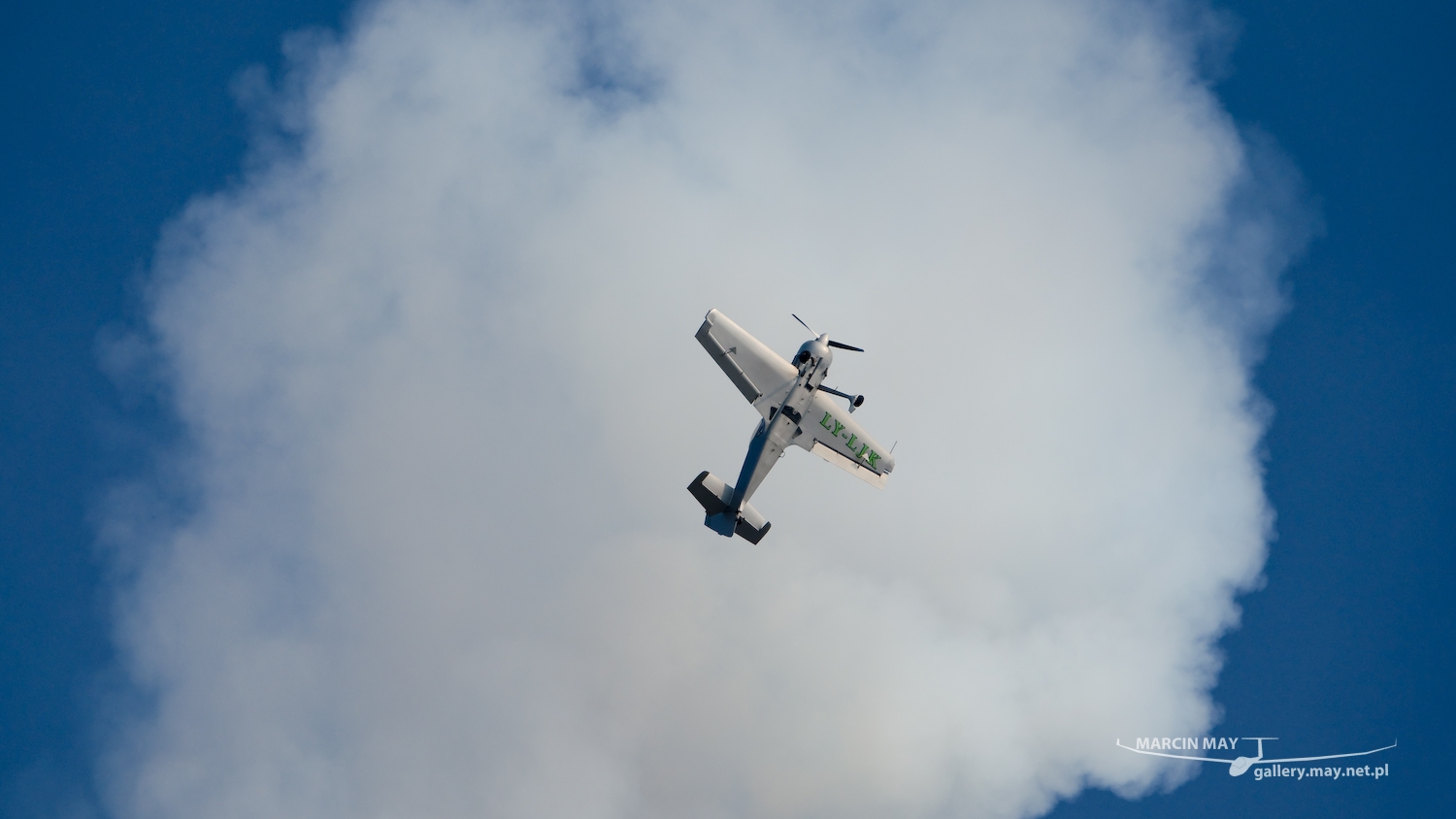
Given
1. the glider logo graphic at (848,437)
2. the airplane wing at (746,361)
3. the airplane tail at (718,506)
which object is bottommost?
the airplane tail at (718,506)

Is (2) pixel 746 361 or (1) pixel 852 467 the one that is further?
(1) pixel 852 467

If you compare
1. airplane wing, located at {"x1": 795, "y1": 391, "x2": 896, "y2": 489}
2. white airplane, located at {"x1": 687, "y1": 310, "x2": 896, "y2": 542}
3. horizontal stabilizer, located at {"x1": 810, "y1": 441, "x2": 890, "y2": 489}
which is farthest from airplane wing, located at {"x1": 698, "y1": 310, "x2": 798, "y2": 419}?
horizontal stabilizer, located at {"x1": 810, "y1": 441, "x2": 890, "y2": 489}

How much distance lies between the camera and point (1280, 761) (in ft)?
314

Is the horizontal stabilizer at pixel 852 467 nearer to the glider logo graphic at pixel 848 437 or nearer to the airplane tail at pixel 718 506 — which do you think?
the glider logo graphic at pixel 848 437

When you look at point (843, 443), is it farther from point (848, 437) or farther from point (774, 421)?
point (774, 421)

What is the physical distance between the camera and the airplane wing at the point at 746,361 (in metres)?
67.2

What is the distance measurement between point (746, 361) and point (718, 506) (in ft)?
35.2

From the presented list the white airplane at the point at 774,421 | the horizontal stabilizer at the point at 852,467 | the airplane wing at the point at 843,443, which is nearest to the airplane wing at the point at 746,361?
the white airplane at the point at 774,421

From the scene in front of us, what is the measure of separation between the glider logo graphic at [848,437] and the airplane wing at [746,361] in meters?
4.01

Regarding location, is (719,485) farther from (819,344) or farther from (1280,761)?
(1280,761)

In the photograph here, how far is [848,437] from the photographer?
71.4m

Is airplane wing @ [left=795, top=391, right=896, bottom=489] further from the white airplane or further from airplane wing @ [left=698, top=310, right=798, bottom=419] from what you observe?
airplane wing @ [left=698, top=310, right=798, bottom=419]

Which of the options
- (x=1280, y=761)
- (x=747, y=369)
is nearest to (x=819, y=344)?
(x=747, y=369)

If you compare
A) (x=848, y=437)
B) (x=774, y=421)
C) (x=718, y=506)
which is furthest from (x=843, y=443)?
(x=718, y=506)
